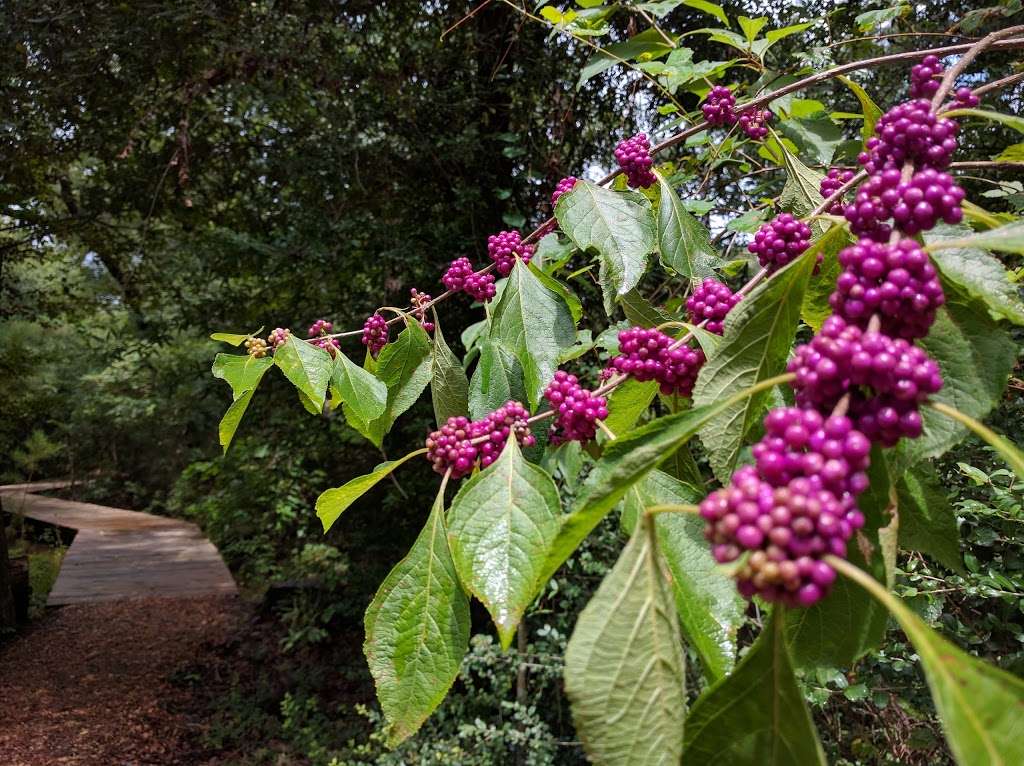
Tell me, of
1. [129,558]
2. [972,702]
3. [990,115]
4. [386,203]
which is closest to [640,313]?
[990,115]

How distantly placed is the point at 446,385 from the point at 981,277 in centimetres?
75

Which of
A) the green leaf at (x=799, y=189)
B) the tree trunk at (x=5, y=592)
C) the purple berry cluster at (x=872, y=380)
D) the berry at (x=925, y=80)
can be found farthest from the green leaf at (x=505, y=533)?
the tree trunk at (x=5, y=592)

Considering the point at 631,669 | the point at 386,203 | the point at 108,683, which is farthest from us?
the point at 108,683

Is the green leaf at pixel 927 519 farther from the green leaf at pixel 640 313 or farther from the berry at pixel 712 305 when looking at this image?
the green leaf at pixel 640 313

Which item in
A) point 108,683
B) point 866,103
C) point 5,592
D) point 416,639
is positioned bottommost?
point 108,683

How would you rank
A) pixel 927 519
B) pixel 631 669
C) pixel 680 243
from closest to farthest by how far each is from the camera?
1. pixel 631 669
2. pixel 927 519
3. pixel 680 243

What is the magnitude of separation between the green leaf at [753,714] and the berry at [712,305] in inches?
16.1

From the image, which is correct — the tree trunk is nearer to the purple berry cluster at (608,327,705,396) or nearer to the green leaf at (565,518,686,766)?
the purple berry cluster at (608,327,705,396)

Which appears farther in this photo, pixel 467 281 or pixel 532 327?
pixel 467 281

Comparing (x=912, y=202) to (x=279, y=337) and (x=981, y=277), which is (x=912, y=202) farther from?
(x=279, y=337)

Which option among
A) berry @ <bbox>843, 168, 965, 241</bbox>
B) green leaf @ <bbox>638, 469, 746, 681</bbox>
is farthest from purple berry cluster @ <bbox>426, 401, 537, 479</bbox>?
berry @ <bbox>843, 168, 965, 241</bbox>

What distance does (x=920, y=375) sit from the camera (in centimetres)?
41

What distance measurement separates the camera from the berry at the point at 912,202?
53cm

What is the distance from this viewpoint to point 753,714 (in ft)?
1.52
